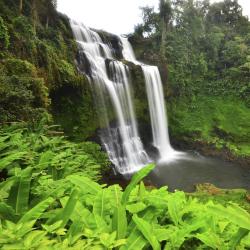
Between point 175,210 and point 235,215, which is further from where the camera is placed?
point 175,210

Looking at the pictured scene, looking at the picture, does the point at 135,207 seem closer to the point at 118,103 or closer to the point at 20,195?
the point at 20,195

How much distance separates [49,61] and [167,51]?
58.8 feet

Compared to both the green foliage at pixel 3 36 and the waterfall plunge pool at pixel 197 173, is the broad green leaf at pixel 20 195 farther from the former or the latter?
the waterfall plunge pool at pixel 197 173

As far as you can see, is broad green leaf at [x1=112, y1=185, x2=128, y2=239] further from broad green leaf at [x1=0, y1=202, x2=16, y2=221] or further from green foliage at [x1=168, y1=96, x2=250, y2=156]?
green foliage at [x1=168, y1=96, x2=250, y2=156]

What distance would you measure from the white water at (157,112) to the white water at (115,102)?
8.09 feet

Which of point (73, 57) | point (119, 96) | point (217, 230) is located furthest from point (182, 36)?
point (217, 230)

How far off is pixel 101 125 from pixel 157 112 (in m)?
7.33

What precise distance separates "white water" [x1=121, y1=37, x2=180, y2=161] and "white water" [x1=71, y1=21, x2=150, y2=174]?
247 centimetres

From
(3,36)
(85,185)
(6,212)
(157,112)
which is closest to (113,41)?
(157,112)

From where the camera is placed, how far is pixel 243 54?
32406 millimetres

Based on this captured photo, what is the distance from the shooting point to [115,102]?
813 inches

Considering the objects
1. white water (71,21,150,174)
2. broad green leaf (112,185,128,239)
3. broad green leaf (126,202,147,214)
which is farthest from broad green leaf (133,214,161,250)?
white water (71,21,150,174)

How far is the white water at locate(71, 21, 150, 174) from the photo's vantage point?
770 inches

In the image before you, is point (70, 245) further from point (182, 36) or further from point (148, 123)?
point (182, 36)
